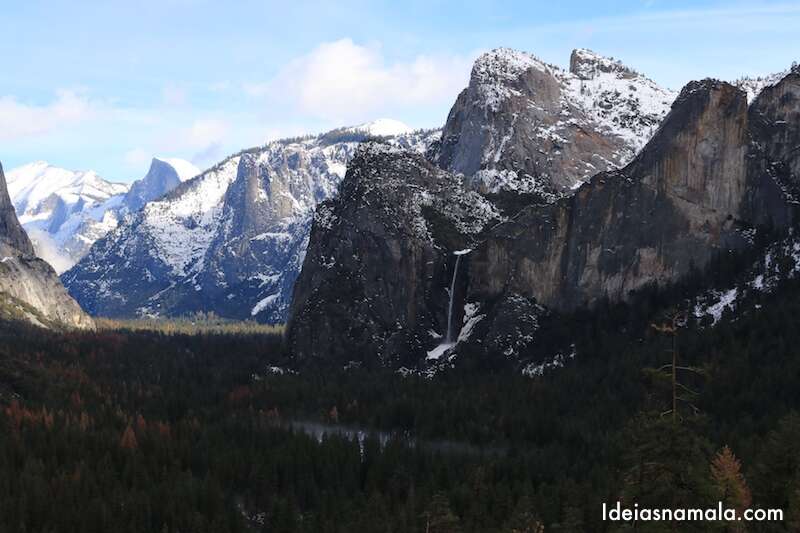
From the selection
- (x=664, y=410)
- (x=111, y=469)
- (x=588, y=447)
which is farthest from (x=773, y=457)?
(x=111, y=469)

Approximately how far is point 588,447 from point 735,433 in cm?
2722

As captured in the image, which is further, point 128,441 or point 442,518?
point 128,441

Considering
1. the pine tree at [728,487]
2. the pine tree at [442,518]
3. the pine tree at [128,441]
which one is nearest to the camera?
the pine tree at [728,487]

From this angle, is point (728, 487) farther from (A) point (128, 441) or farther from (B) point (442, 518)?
(A) point (128, 441)

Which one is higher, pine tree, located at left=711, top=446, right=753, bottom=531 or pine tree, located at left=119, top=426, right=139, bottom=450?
pine tree, located at left=711, top=446, right=753, bottom=531

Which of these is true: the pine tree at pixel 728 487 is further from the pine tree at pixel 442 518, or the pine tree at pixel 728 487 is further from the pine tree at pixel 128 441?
the pine tree at pixel 128 441

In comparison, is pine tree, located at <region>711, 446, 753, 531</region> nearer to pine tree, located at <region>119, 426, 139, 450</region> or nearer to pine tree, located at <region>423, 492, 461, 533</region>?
pine tree, located at <region>423, 492, 461, 533</region>

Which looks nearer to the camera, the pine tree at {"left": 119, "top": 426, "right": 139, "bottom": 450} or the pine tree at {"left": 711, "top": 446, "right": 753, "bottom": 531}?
the pine tree at {"left": 711, "top": 446, "right": 753, "bottom": 531}

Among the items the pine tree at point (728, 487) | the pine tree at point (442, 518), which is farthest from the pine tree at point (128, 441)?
the pine tree at point (728, 487)

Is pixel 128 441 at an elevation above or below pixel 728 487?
below

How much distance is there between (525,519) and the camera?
10475 centimetres

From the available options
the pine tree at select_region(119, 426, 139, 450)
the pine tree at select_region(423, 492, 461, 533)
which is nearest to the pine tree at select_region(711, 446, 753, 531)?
the pine tree at select_region(423, 492, 461, 533)

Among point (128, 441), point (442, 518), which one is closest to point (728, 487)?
point (442, 518)

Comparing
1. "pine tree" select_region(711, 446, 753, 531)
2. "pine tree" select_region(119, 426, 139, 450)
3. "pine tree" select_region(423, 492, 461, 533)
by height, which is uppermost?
"pine tree" select_region(711, 446, 753, 531)
